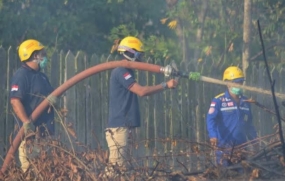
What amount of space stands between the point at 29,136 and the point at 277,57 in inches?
437

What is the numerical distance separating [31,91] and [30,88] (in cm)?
4

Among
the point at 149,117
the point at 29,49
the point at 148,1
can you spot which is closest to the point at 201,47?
the point at 148,1

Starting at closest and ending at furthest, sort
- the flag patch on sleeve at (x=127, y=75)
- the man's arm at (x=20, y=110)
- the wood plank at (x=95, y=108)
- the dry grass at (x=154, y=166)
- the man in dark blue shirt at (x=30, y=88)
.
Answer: the dry grass at (x=154, y=166)
the man's arm at (x=20, y=110)
the man in dark blue shirt at (x=30, y=88)
the flag patch on sleeve at (x=127, y=75)
the wood plank at (x=95, y=108)

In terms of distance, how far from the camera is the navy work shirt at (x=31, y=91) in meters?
8.24

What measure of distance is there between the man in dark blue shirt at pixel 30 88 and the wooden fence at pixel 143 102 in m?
1.04

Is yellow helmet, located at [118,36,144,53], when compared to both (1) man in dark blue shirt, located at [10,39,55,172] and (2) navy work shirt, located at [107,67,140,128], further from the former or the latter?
(1) man in dark blue shirt, located at [10,39,55,172]

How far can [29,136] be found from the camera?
623cm

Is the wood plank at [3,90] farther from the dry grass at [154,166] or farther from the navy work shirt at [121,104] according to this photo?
the dry grass at [154,166]

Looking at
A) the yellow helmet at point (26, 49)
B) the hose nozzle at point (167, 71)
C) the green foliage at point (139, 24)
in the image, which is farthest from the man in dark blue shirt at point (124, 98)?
the green foliage at point (139, 24)

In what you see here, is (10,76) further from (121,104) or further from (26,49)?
(121,104)

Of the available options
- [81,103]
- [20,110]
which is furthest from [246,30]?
[20,110]

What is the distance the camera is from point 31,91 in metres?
8.37

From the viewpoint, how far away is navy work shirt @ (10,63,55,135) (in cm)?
824

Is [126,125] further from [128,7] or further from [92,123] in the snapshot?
[128,7]
